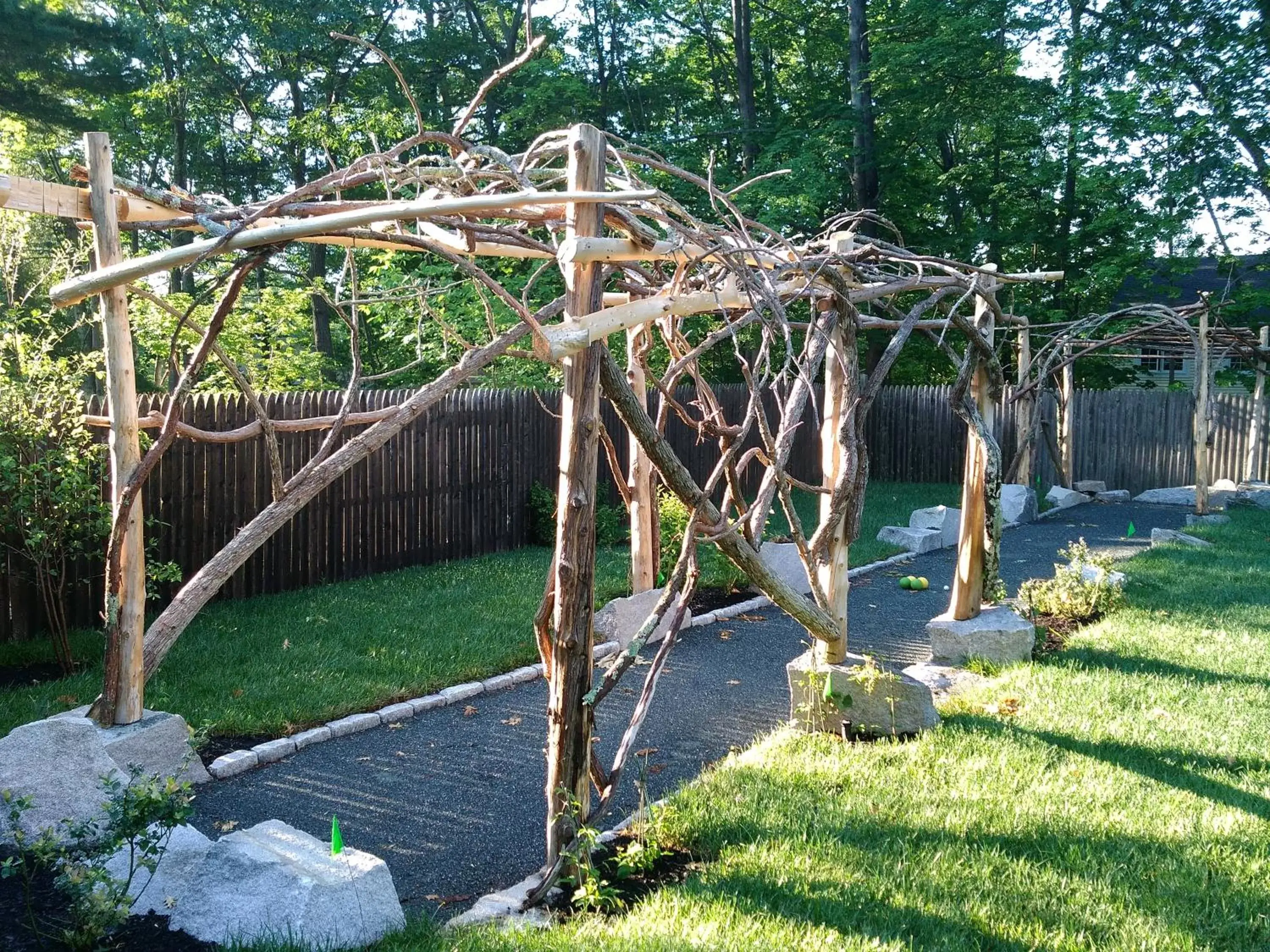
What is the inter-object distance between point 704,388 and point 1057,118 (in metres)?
18.9

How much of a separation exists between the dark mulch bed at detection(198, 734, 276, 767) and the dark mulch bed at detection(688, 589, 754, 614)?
13.7ft

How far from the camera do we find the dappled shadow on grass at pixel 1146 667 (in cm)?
631

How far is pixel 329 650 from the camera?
23.6ft

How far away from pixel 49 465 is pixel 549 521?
21.0 ft

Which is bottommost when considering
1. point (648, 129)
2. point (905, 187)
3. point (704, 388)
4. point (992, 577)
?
point (992, 577)

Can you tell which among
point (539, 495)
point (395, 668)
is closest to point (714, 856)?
point (395, 668)

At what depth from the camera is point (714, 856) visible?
4059 mm

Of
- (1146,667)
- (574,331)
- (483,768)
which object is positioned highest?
(574,331)

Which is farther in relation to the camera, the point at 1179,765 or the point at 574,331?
the point at 1179,765

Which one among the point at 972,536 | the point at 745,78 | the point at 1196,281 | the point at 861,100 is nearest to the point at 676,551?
the point at 972,536

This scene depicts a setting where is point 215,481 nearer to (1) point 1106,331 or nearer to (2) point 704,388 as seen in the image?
(2) point 704,388

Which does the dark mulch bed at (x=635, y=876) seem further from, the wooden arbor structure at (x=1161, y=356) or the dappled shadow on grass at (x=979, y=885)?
the wooden arbor structure at (x=1161, y=356)

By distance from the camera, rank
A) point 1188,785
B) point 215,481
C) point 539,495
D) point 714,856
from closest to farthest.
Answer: point 714,856, point 1188,785, point 215,481, point 539,495

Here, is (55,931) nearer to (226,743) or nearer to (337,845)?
(337,845)
